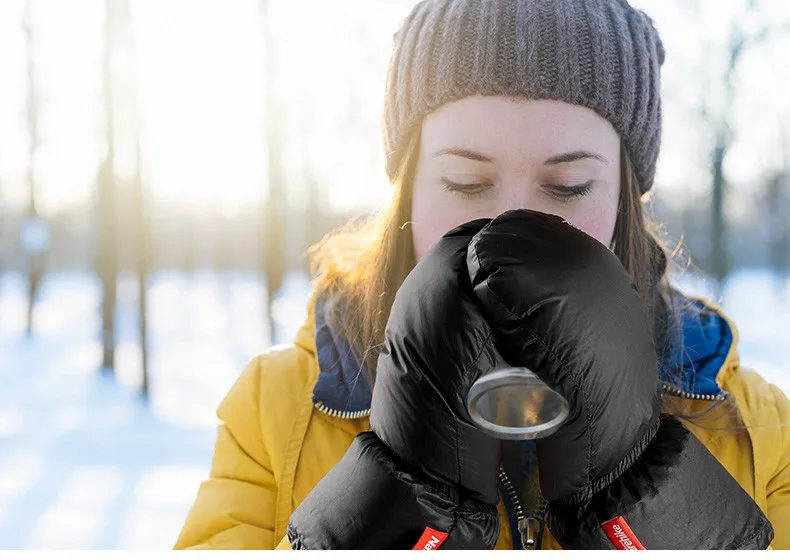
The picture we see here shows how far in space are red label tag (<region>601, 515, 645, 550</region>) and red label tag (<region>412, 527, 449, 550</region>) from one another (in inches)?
8.5

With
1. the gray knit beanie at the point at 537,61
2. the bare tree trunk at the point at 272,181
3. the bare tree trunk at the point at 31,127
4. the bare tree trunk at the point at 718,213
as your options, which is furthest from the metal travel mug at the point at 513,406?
the bare tree trunk at the point at 718,213

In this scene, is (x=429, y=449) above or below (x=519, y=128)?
below

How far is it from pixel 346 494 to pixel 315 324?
69 centimetres

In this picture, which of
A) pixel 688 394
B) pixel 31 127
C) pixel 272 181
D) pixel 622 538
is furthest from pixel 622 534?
pixel 31 127

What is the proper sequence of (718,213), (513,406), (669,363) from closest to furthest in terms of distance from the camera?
(513,406), (669,363), (718,213)

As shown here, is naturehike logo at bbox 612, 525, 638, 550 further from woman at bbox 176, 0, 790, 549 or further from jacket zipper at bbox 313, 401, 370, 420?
jacket zipper at bbox 313, 401, 370, 420

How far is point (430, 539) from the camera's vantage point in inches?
33.0

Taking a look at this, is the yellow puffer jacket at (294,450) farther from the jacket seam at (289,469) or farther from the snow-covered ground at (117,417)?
the snow-covered ground at (117,417)

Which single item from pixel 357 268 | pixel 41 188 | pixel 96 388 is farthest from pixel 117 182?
pixel 357 268

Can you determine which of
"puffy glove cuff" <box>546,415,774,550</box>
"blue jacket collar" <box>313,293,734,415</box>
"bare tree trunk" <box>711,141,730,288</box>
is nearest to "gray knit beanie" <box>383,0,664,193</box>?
"blue jacket collar" <box>313,293,734,415</box>

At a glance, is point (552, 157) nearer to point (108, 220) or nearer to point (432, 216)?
point (432, 216)

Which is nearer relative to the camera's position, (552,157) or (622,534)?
(622,534)

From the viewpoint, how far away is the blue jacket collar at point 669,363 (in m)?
1.37

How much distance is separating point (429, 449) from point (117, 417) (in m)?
7.06
